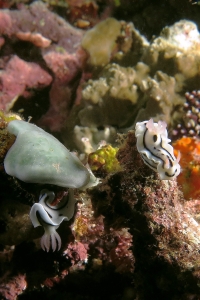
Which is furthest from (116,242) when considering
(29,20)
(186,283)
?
(29,20)

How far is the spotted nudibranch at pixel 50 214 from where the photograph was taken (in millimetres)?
2127

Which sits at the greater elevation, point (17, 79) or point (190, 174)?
point (190, 174)

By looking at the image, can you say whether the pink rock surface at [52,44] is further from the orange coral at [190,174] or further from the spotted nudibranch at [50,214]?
the spotted nudibranch at [50,214]

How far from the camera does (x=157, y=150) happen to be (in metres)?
2.04

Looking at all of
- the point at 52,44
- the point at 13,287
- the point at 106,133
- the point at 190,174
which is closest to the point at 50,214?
the point at 13,287

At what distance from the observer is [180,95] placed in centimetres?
406

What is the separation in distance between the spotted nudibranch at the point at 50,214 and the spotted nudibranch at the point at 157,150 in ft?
2.57

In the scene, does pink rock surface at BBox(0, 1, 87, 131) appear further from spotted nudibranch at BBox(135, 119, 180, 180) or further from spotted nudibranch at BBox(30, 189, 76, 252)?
spotted nudibranch at BBox(135, 119, 180, 180)

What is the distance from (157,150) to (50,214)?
1.03 m

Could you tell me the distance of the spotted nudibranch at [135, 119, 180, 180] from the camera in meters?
2.02

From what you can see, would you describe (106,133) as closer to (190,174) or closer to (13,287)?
(190,174)

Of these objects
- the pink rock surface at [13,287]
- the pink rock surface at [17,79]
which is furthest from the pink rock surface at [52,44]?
the pink rock surface at [13,287]

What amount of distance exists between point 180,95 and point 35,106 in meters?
2.42

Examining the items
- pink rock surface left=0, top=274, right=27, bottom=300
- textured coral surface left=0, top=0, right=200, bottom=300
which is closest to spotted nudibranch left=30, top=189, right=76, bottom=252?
textured coral surface left=0, top=0, right=200, bottom=300
